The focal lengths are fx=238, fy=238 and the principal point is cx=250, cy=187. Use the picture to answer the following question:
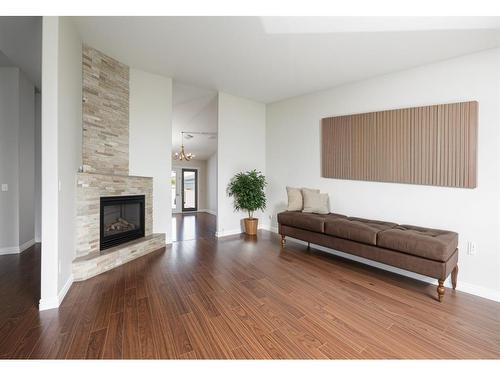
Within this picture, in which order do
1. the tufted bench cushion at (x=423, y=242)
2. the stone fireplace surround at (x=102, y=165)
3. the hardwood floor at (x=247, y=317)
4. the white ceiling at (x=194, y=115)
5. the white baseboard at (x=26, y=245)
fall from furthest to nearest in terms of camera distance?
the white ceiling at (x=194, y=115) < the white baseboard at (x=26, y=245) < the stone fireplace surround at (x=102, y=165) < the tufted bench cushion at (x=423, y=242) < the hardwood floor at (x=247, y=317)

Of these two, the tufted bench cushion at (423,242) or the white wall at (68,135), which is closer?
the white wall at (68,135)

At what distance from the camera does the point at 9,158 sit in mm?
3643

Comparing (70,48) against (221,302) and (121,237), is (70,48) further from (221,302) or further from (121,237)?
(221,302)

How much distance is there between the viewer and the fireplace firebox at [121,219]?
3.21 metres

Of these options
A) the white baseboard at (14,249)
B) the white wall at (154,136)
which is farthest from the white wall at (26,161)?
the white wall at (154,136)

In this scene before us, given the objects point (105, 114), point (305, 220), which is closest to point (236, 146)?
point (305, 220)

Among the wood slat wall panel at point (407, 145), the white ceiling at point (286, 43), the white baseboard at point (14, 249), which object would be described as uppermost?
the white ceiling at point (286, 43)

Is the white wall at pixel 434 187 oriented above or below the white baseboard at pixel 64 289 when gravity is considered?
above

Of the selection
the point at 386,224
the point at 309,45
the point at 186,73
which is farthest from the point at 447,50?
the point at 186,73

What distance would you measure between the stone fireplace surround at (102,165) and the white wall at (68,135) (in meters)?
0.12

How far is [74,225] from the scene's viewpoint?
2.77m

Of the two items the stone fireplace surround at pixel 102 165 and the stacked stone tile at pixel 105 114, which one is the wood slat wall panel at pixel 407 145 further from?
the stacked stone tile at pixel 105 114
